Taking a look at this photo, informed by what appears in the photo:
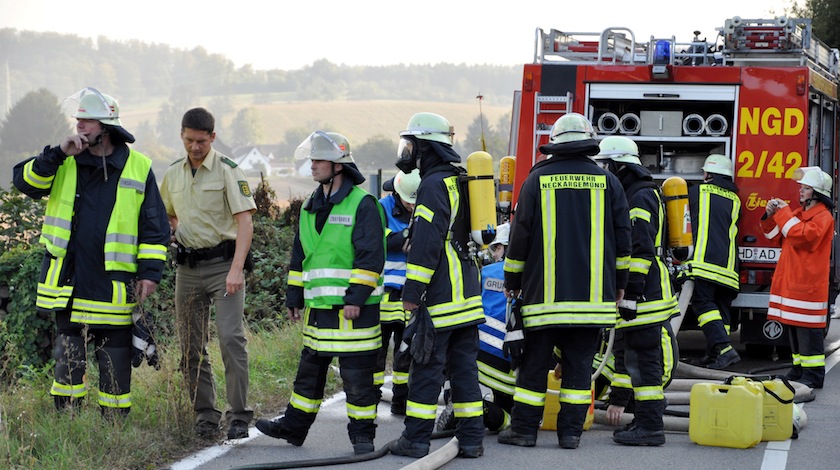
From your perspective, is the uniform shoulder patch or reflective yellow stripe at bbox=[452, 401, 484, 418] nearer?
reflective yellow stripe at bbox=[452, 401, 484, 418]

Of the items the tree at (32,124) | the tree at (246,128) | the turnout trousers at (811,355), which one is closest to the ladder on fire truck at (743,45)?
the turnout trousers at (811,355)

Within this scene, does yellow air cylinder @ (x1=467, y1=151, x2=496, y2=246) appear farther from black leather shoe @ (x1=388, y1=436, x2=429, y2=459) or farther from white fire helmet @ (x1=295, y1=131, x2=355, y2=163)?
black leather shoe @ (x1=388, y1=436, x2=429, y2=459)

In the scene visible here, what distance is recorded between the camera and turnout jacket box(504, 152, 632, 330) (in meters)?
6.09

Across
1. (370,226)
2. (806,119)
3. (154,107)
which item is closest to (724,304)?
(806,119)

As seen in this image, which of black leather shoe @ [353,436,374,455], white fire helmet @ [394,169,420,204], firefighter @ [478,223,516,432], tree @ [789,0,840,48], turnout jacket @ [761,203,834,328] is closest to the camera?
black leather shoe @ [353,436,374,455]

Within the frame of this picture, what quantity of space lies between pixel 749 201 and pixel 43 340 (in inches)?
241

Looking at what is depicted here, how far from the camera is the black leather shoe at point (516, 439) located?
245 inches

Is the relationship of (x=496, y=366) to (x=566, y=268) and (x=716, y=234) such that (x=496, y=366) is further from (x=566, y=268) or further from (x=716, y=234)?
(x=716, y=234)

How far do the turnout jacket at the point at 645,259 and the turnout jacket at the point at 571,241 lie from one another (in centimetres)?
30

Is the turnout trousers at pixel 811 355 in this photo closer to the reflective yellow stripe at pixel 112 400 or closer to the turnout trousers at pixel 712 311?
the turnout trousers at pixel 712 311

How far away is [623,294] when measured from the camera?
249 inches

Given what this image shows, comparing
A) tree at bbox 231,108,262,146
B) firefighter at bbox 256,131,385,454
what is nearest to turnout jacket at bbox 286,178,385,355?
firefighter at bbox 256,131,385,454

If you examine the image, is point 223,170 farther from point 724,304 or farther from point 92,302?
point 724,304

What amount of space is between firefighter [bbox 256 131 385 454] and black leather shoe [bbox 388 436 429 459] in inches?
6.3
